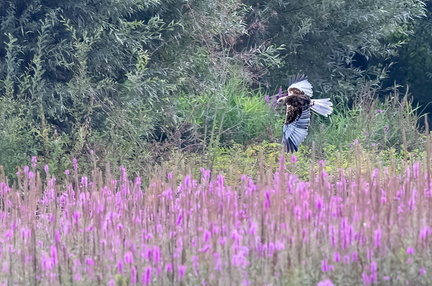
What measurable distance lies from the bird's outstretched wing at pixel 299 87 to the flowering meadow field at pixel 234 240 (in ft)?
11.6

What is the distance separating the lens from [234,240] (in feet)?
12.5

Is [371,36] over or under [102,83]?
over

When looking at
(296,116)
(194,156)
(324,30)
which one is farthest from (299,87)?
(324,30)

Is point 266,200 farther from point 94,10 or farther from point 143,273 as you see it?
point 94,10

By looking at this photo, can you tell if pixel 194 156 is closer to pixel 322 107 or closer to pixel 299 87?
pixel 299 87

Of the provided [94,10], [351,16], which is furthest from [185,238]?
[351,16]

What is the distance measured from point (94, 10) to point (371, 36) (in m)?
8.13

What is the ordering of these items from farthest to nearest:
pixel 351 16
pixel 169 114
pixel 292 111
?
1. pixel 351 16
2. pixel 169 114
3. pixel 292 111

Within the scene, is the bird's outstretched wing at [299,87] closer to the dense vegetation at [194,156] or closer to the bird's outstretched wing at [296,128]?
the bird's outstretched wing at [296,128]

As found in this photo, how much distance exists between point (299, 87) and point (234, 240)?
4.56 m

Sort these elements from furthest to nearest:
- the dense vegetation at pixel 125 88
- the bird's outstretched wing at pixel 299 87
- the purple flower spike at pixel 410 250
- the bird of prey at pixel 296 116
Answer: the dense vegetation at pixel 125 88, the bird's outstretched wing at pixel 299 87, the bird of prey at pixel 296 116, the purple flower spike at pixel 410 250

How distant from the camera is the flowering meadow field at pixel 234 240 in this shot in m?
3.73

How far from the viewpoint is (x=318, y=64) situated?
17.1m

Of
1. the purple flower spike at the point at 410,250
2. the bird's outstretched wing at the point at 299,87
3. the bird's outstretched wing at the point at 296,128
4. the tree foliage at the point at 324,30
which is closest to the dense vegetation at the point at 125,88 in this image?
the bird's outstretched wing at the point at 296,128
